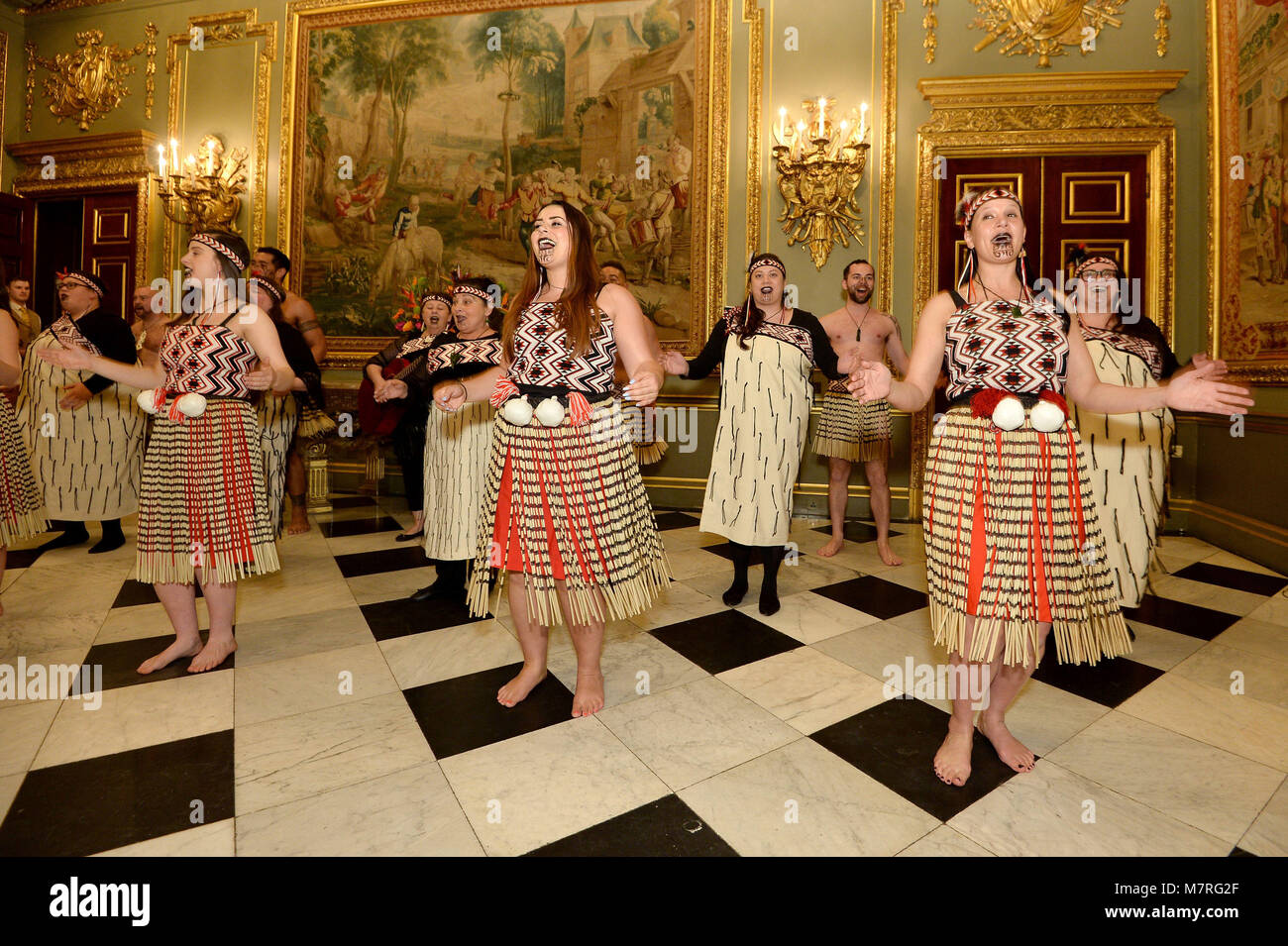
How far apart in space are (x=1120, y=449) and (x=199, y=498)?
11.4 feet

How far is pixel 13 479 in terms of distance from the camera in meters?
2.88

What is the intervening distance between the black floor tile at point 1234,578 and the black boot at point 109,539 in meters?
6.63

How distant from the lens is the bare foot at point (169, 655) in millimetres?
2347

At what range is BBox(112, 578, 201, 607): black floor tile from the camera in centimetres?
312

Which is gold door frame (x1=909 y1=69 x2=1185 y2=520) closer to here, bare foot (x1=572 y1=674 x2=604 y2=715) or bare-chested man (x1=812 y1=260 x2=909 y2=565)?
bare-chested man (x1=812 y1=260 x2=909 y2=565)

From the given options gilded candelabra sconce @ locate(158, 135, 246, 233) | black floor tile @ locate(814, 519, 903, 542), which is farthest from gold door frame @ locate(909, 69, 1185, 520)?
gilded candelabra sconce @ locate(158, 135, 246, 233)

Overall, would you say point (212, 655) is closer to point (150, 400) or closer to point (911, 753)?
point (150, 400)

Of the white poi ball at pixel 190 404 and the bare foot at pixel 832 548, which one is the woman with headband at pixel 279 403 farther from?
the bare foot at pixel 832 548

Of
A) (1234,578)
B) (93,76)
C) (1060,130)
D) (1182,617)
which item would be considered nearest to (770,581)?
(1182,617)

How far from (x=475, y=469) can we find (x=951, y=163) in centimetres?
482

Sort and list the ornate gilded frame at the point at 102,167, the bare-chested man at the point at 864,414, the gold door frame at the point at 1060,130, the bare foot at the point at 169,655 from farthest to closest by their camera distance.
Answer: the ornate gilded frame at the point at 102,167
the gold door frame at the point at 1060,130
the bare-chested man at the point at 864,414
the bare foot at the point at 169,655

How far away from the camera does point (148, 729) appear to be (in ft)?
6.41

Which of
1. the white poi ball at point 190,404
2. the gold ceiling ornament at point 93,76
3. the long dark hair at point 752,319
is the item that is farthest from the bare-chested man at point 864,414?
the gold ceiling ornament at point 93,76
